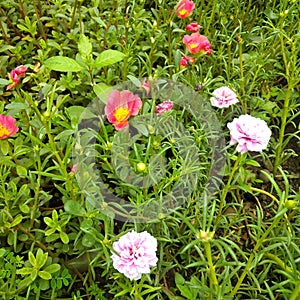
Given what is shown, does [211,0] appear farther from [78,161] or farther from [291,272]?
[291,272]

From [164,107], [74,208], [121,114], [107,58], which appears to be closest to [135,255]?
[74,208]

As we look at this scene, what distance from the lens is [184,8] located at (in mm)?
1977

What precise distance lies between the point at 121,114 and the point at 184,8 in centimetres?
74

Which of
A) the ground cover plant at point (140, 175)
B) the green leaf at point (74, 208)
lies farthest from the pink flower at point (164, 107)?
the green leaf at point (74, 208)

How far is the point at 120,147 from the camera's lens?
146 cm

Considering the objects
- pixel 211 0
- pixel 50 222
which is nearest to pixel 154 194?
pixel 50 222

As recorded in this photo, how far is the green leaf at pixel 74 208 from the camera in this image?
142cm

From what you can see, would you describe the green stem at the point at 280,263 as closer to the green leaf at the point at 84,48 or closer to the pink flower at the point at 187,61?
the pink flower at the point at 187,61

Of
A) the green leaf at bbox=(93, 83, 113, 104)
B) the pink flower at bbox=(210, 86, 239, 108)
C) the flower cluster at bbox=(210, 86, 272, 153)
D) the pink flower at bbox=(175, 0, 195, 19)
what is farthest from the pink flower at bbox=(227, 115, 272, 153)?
the pink flower at bbox=(175, 0, 195, 19)

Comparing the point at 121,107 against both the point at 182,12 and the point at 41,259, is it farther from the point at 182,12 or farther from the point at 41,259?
the point at 182,12

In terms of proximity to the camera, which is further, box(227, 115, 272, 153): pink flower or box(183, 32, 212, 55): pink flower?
box(183, 32, 212, 55): pink flower

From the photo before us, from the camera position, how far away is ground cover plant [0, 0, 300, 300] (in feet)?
4.24

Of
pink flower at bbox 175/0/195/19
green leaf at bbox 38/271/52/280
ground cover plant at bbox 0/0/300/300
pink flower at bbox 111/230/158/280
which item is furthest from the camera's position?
pink flower at bbox 175/0/195/19

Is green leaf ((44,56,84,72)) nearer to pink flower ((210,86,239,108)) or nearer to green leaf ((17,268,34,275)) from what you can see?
pink flower ((210,86,239,108))
